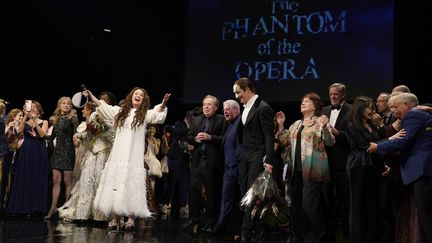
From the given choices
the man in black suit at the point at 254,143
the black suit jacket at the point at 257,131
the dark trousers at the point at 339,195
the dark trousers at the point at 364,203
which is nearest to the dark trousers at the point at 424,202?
the dark trousers at the point at 364,203

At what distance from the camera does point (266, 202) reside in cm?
465

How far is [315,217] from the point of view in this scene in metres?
4.41

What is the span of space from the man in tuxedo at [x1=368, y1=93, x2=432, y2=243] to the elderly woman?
1.93ft

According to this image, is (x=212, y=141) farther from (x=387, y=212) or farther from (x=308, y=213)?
(x=387, y=212)

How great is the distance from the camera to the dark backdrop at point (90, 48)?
1088cm

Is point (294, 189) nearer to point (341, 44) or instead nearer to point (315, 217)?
point (315, 217)

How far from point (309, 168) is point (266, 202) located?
→ 0.53m

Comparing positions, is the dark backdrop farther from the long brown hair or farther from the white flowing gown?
the white flowing gown

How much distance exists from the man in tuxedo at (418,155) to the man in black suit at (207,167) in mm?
2140

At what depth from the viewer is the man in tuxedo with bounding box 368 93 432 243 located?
3.75 meters

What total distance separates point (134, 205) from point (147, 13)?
23.7ft

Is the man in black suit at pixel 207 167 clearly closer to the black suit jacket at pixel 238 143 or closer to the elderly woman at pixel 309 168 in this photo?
the black suit jacket at pixel 238 143

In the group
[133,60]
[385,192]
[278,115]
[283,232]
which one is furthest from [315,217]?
[133,60]

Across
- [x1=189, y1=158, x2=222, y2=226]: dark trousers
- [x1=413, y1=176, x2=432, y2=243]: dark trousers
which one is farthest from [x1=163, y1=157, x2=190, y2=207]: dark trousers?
[x1=413, y1=176, x2=432, y2=243]: dark trousers
